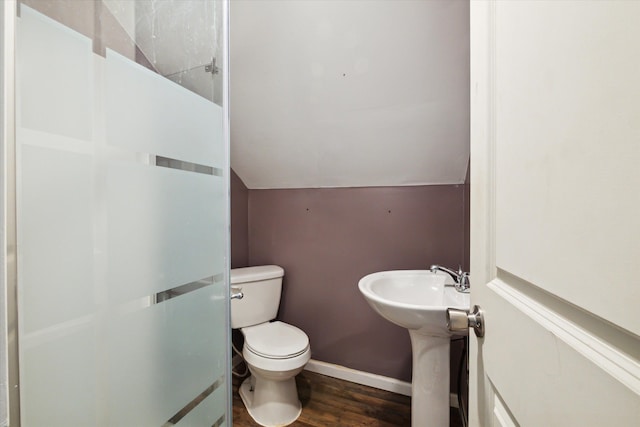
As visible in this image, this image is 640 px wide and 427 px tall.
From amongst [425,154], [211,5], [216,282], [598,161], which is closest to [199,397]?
[216,282]

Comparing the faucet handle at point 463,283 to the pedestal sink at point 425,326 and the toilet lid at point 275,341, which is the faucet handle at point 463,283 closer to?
the pedestal sink at point 425,326

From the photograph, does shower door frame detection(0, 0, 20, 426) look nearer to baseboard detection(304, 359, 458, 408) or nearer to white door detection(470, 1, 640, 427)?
white door detection(470, 1, 640, 427)

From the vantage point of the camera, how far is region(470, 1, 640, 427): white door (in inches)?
10.0

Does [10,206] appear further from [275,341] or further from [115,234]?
[275,341]

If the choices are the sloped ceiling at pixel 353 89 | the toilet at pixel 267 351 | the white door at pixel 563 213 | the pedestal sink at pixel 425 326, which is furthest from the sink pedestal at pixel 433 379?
the sloped ceiling at pixel 353 89

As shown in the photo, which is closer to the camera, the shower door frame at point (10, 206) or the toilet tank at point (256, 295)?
the shower door frame at point (10, 206)

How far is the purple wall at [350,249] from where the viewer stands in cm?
182

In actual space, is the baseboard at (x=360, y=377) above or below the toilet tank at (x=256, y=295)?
below

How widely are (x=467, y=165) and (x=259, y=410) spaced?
1842mm

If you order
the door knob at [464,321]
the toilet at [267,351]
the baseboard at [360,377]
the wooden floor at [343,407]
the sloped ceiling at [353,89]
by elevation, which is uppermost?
the sloped ceiling at [353,89]

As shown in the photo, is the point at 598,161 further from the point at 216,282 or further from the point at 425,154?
the point at 425,154

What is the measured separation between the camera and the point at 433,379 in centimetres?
127

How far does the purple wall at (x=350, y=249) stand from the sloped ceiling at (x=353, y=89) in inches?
6.0

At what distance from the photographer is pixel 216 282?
94 cm
